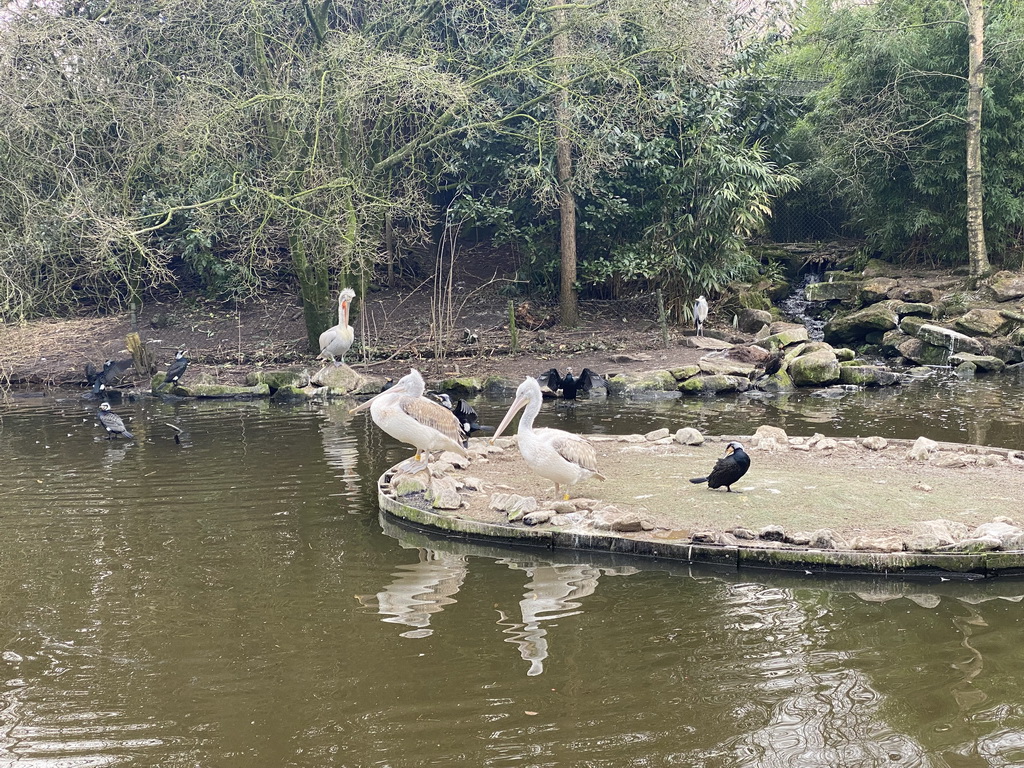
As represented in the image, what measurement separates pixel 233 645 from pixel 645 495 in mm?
3506

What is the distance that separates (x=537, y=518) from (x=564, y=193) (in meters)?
13.7

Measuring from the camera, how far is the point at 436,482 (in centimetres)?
796

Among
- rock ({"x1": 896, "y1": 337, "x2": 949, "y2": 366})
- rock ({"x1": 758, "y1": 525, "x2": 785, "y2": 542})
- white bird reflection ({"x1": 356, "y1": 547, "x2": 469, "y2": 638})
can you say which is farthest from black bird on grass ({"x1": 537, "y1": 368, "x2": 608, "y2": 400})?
rock ({"x1": 758, "y1": 525, "x2": 785, "y2": 542})

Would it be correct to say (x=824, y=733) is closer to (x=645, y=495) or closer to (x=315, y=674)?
(x=315, y=674)

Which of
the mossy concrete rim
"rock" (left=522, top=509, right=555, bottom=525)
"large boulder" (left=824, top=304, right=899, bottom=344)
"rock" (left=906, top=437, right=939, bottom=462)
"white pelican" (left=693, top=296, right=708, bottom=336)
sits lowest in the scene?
the mossy concrete rim

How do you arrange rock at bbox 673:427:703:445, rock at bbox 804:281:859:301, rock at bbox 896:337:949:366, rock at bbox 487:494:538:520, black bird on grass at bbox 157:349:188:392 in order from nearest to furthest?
rock at bbox 487:494:538:520 → rock at bbox 673:427:703:445 → black bird on grass at bbox 157:349:188:392 → rock at bbox 896:337:949:366 → rock at bbox 804:281:859:301

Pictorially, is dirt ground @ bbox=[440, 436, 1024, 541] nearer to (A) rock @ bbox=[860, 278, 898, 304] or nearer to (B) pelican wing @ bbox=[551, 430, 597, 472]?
(B) pelican wing @ bbox=[551, 430, 597, 472]

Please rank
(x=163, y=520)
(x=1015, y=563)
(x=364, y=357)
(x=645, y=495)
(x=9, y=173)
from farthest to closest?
(x=364, y=357)
(x=9, y=173)
(x=163, y=520)
(x=645, y=495)
(x=1015, y=563)

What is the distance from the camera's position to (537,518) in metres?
6.95

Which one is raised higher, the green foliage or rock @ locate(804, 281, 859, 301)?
the green foliage

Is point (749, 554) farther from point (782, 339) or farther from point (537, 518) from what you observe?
point (782, 339)

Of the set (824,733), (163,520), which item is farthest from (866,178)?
(824,733)

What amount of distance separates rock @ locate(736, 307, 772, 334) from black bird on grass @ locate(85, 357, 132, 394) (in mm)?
12315

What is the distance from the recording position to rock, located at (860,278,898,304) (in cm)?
1995
